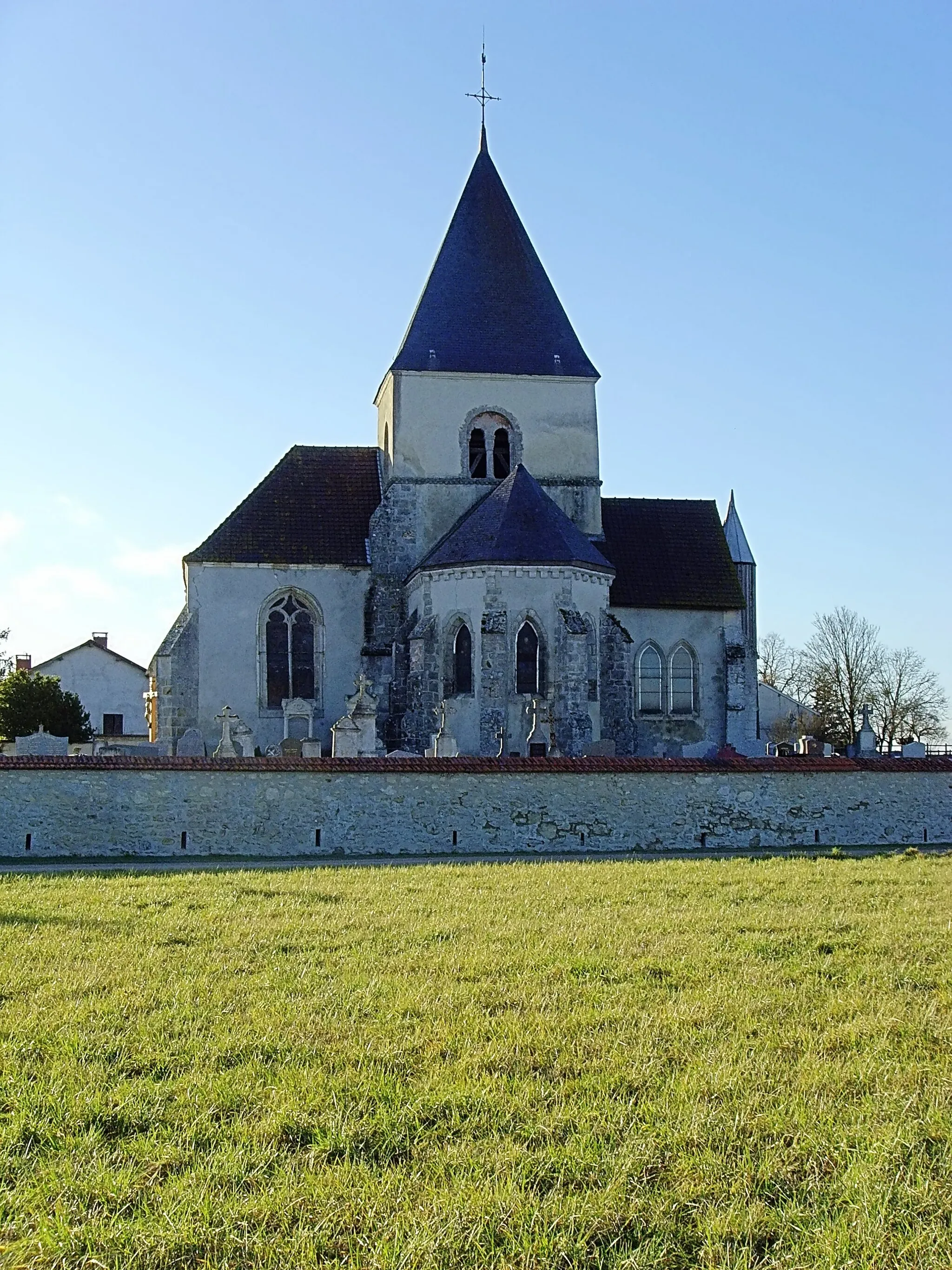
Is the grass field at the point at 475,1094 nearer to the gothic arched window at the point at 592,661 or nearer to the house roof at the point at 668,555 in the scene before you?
the gothic arched window at the point at 592,661

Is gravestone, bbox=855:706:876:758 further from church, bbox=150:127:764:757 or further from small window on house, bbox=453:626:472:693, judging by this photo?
small window on house, bbox=453:626:472:693

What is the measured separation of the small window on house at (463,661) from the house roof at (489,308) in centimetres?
843

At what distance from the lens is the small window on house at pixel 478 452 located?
35.2 meters

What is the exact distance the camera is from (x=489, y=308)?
36188mm

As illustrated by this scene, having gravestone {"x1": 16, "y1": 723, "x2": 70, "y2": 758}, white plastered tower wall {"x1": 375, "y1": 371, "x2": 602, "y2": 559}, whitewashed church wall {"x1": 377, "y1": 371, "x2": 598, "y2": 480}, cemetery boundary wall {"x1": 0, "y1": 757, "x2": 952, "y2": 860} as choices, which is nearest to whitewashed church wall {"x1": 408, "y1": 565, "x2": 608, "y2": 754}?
white plastered tower wall {"x1": 375, "y1": 371, "x2": 602, "y2": 559}

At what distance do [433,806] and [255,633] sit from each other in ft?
46.5

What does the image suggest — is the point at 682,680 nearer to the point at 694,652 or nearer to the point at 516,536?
the point at 694,652

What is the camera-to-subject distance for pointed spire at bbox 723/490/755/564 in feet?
132

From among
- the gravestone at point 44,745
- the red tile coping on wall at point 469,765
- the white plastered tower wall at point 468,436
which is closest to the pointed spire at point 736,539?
the white plastered tower wall at point 468,436

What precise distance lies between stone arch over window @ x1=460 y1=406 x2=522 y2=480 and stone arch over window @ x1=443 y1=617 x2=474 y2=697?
19.5ft

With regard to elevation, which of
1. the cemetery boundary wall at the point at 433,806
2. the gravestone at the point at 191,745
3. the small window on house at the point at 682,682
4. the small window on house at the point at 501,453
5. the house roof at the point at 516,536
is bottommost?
the cemetery boundary wall at the point at 433,806

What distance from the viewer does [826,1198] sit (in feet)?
18.5

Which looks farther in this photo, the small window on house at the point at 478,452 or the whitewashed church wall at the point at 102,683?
the whitewashed church wall at the point at 102,683

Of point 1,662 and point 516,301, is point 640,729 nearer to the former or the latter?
point 516,301
